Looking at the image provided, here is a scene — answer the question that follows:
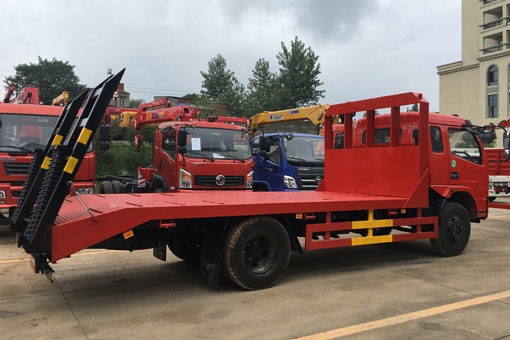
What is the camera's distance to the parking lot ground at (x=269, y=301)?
4.15m

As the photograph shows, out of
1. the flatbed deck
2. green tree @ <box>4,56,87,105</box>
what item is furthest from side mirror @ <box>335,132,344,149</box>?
green tree @ <box>4,56,87,105</box>

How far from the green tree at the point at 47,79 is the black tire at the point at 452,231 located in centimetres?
5441

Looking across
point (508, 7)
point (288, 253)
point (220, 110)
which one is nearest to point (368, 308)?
point (288, 253)

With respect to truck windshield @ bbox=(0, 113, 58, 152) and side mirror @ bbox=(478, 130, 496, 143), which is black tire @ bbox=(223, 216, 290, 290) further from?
truck windshield @ bbox=(0, 113, 58, 152)

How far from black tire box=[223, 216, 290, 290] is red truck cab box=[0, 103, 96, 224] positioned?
15.5 ft

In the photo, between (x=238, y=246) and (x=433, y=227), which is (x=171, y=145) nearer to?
(x=238, y=246)

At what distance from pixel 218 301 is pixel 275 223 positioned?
1.16 meters

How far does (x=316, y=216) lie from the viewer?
6043 mm

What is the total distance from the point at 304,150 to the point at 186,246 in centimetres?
518

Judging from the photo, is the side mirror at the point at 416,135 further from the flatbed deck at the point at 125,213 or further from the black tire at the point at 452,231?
the flatbed deck at the point at 125,213

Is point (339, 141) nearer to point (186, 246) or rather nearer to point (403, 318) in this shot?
point (186, 246)

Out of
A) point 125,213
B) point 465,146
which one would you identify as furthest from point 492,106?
point 125,213

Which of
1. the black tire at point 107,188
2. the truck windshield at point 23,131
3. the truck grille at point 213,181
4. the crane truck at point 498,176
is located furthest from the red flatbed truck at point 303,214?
the crane truck at point 498,176

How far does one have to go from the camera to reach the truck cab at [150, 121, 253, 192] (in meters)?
9.10
